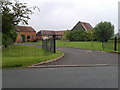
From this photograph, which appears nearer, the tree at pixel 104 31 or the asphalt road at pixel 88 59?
the asphalt road at pixel 88 59

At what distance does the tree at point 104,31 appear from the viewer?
3300 centimetres

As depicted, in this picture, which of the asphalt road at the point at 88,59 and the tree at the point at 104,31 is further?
the tree at the point at 104,31

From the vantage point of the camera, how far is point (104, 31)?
33281 millimetres

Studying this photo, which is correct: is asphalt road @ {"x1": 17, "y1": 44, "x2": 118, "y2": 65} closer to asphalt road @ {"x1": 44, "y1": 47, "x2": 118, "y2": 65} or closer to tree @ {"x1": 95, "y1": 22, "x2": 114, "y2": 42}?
asphalt road @ {"x1": 44, "y1": 47, "x2": 118, "y2": 65}

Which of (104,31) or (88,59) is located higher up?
(104,31)

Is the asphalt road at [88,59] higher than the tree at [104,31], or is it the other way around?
the tree at [104,31]

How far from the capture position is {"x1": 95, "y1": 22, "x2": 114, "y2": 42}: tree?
33.0 metres

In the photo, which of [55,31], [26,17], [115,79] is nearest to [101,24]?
[26,17]

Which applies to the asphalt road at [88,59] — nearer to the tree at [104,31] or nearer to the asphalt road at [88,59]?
the asphalt road at [88,59]

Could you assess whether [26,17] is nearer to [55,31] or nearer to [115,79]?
[115,79]

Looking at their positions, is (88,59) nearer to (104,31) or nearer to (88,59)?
(88,59)

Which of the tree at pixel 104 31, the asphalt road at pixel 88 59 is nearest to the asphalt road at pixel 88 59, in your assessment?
the asphalt road at pixel 88 59

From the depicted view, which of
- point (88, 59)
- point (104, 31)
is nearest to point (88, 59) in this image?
point (88, 59)

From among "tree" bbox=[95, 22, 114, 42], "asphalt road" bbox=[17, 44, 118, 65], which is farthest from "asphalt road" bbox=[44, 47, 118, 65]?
"tree" bbox=[95, 22, 114, 42]
